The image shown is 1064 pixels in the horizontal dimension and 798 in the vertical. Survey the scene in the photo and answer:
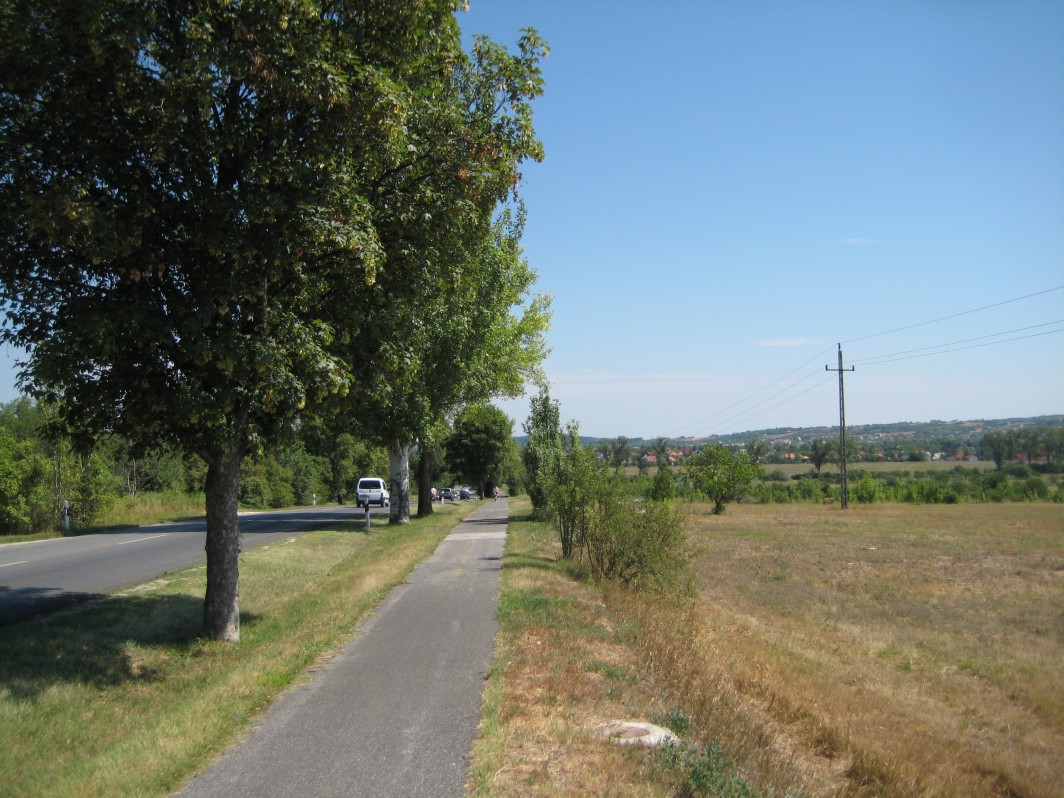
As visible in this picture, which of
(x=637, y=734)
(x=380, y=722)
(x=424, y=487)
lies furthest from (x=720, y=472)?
(x=380, y=722)

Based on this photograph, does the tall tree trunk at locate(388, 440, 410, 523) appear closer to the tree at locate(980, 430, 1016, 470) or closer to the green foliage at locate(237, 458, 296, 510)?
the green foliage at locate(237, 458, 296, 510)

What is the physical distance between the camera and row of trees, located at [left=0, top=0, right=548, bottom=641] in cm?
743

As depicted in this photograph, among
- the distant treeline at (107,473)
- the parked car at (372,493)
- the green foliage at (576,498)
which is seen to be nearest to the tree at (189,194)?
the distant treeline at (107,473)

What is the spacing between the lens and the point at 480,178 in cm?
959

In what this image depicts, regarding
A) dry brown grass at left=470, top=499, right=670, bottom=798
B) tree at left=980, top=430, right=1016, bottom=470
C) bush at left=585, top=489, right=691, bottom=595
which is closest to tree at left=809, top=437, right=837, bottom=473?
tree at left=980, top=430, right=1016, bottom=470

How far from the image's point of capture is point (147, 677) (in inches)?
316

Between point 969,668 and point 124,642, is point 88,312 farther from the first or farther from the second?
point 969,668

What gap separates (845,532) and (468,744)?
37.1 metres

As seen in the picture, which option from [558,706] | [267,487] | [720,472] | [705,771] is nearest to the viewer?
[705,771]

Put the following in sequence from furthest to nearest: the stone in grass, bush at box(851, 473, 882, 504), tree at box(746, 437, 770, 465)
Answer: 1. bush at box(851, 473, 882, 504)
2. tree at box(746, 437, 770, 465)
3. the stone in grass

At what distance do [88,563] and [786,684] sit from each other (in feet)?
44.8

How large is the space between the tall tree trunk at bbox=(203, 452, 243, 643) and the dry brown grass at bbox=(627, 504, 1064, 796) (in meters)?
5.04

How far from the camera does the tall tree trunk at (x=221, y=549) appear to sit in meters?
9.45

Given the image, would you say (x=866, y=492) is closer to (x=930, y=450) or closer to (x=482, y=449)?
(x=482, y=449)
